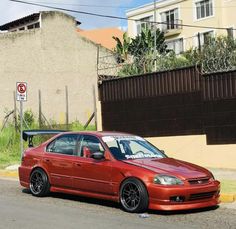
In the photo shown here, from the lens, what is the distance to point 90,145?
1059cm

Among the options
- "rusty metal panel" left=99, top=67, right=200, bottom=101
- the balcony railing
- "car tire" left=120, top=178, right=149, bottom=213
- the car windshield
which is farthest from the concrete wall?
"car tire" left=120, top=178, right=149, bottom=213

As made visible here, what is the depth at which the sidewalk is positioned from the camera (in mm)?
10571

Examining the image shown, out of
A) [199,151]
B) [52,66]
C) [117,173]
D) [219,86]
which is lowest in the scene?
[199,151]

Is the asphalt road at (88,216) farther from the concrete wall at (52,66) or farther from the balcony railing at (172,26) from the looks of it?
the balcony railing at (172,26)

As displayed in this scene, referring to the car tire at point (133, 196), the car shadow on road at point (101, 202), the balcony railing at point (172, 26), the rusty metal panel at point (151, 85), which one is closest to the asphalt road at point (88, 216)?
the car shadow on road at point (101, 202)

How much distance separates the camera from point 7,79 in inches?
1346

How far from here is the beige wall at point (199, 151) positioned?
15703 millimetres

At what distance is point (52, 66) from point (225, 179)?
25.3 metres

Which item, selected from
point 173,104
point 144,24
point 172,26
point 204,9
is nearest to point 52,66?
point 204,9

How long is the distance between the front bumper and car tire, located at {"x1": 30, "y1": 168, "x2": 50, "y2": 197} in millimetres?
2892

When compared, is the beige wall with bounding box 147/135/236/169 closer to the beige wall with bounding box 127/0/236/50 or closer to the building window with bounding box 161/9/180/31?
the beige wall with bounding box 127/0/236/50

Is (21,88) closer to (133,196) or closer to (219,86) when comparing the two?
(219,86)

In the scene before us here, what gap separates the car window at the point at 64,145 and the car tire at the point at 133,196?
1762 mm

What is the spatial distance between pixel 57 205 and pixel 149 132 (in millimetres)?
8300
